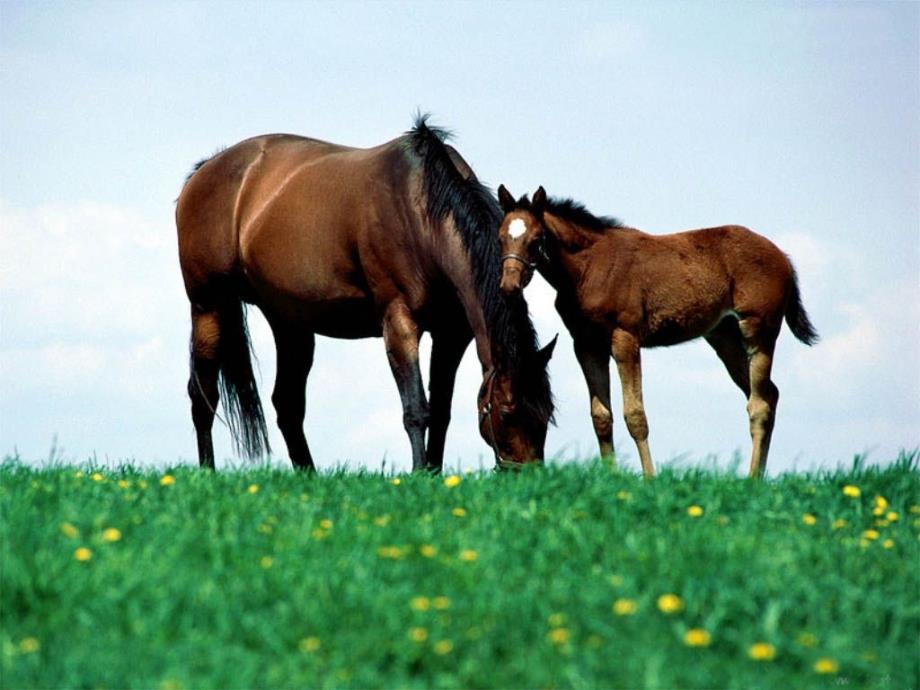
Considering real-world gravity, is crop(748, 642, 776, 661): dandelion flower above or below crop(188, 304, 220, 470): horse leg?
below

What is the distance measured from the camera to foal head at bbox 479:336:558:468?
8992 millimetres

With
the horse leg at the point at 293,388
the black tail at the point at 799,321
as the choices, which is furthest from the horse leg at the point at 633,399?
the horse leg at the point at 293,388

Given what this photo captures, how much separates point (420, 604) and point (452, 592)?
0.28m

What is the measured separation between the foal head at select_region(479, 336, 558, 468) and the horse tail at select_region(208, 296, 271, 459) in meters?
3.60

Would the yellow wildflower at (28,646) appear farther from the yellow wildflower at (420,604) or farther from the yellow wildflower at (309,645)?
the yellow wildflower at (420,604)

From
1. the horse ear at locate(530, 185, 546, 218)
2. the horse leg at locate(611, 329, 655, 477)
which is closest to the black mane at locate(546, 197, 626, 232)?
the horse ear at locate(530, 185, 546, 218)

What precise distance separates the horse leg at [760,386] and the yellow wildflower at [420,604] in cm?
630

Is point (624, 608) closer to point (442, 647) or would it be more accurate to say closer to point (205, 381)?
point (442, 647)

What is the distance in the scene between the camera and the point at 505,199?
31.0ft

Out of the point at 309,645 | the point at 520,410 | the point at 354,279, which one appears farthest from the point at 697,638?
the point at 354,279

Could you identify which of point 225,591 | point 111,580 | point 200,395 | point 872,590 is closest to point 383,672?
point 225,591

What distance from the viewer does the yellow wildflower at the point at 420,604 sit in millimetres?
5055

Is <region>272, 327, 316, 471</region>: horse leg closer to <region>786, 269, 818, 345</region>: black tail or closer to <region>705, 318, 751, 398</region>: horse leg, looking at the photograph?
<region>705, 318, 751, 398</region>: horse leg

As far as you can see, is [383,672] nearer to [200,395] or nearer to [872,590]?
[872,590]
